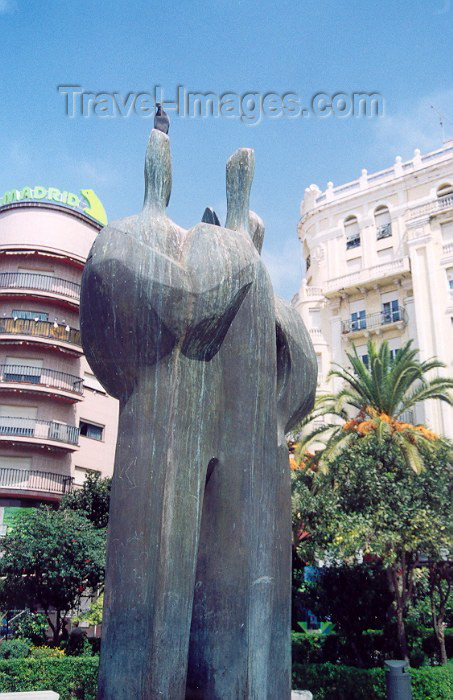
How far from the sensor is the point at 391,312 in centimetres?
4012

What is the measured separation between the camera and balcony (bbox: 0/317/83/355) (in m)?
34.3

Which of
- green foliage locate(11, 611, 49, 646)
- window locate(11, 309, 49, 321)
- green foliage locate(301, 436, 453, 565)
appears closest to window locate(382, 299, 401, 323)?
window locate(11, 309, 49, 321)

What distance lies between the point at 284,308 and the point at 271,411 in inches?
56.9

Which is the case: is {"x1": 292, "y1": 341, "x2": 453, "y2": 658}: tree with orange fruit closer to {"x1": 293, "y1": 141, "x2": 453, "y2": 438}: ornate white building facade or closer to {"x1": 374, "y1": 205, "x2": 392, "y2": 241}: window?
{"x1": 293, "y1": 141, "x2": 453, "y2": 438}: ornate white building facade

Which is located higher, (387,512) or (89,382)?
(89,382)

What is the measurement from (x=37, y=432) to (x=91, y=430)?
4137mm

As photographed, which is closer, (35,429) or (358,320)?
(35,429)

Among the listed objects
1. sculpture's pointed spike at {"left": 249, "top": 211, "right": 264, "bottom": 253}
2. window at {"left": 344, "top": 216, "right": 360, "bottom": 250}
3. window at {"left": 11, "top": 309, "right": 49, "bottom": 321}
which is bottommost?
sculpture's pointed spike at {"left": 249, "top": 211, "right": 264, "bottom": 253}

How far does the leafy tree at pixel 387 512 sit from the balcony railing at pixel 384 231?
2367 cm

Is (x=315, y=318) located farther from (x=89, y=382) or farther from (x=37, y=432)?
(x=37, y=432)

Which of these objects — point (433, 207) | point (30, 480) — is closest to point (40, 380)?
point (30, 480)

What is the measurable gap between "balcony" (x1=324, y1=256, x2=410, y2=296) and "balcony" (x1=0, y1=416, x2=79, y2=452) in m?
18.8

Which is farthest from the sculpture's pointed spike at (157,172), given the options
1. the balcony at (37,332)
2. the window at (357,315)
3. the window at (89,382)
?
the window at (357,315)

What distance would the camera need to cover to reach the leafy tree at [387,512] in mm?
17531
